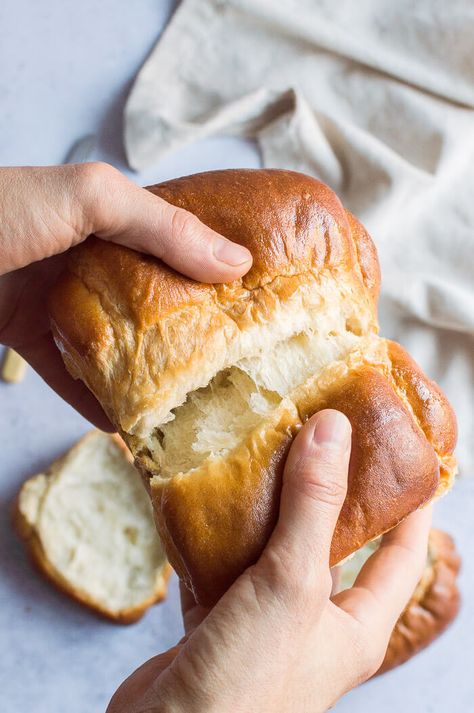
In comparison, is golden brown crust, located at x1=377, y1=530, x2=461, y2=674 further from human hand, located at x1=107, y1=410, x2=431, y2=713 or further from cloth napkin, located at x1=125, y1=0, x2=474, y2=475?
human hand, located at x1=107, y1=410, x2=431, y2=713

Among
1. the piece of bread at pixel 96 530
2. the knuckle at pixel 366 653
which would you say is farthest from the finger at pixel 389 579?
the piece of bread at pixel 96 530

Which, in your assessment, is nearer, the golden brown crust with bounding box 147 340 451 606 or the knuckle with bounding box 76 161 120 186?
the golden brown crust with bounding box 147 340 451 606

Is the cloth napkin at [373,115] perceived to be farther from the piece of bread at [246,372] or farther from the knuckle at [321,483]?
the knuckle at [321,483]

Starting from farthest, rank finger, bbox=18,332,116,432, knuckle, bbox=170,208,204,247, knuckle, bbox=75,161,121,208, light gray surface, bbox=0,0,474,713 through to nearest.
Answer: light gray surface, bbox=0,0,474,713 < finger, bbox=18,332,116,432 < knuckle, bbox=75,161,121,208 < knuckle, bbox=170,208,204,247

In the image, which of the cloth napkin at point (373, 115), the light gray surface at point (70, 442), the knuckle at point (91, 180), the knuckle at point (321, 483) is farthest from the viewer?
the cloth napkin at point (373, 115)

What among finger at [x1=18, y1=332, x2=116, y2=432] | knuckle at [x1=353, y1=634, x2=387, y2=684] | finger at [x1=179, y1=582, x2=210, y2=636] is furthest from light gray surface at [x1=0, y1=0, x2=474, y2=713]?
knuckle at [x1=353, y1=634, x2=387, y2=684]

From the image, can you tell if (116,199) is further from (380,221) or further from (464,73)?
(464,73)
